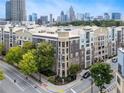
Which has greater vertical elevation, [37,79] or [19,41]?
[19,41]

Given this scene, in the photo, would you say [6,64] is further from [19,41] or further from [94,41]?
[94,41]

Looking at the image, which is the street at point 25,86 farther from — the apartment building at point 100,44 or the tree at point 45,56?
the apartment building at point 100,44

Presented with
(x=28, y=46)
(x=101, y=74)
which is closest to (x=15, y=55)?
(x=28, y=46)

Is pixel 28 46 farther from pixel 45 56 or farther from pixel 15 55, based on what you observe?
pixel 45 56

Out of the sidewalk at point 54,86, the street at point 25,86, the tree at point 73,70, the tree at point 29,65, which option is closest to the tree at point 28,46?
the street at point 25,86

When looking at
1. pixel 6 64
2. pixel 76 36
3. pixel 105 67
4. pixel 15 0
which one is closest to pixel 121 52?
pixel 105 67

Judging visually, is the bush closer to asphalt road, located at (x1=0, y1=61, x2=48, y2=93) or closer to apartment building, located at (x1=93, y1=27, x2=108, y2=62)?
asphalt road, located at (x1=0, y1=61, x2=48, y2=93)
